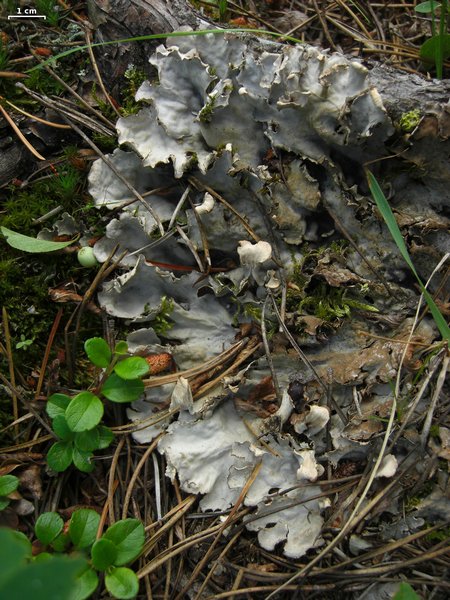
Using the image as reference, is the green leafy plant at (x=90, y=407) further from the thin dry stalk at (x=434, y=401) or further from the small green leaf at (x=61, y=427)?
the thin dry stalk at (x=434, y=401)

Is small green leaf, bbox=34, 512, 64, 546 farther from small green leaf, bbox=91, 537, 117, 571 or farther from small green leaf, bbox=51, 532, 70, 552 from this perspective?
small green leaf, bbox=91, 537, 117, 571

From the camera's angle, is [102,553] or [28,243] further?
[28,243]

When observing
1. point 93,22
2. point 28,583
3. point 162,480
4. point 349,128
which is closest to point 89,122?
point 93,22

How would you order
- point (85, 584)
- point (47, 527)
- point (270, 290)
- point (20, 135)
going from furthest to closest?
1. point (20, 135)
2. point (270, 290)
3. point (47, 527)
4. point (85, 584)

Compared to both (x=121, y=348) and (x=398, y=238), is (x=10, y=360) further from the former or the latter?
(x=398, y=238)

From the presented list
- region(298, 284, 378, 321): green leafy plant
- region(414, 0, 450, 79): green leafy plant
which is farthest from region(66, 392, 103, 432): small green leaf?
region(414, 0, 450, 79): green leafy plant

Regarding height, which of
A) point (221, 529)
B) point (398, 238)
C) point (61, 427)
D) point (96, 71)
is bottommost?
point (221, 529)

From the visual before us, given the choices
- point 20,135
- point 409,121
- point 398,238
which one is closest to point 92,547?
point 398,238
